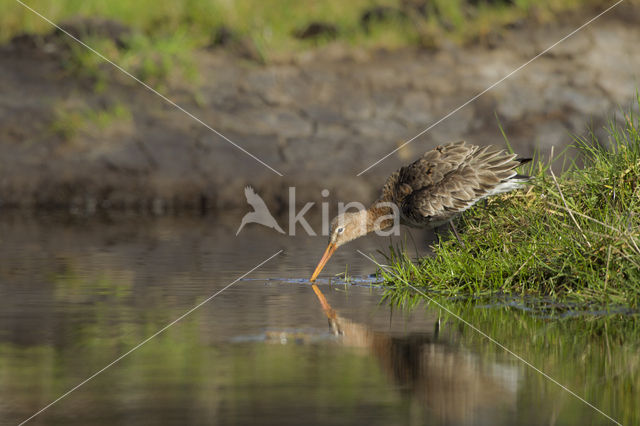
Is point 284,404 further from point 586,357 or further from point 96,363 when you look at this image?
point 586,357

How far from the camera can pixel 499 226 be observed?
9.91 meters

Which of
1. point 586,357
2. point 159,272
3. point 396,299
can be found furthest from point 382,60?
point 586,357

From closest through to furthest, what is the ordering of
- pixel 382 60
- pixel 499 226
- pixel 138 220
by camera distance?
pixel 499 226
pixel 138 220
pixel 382 60

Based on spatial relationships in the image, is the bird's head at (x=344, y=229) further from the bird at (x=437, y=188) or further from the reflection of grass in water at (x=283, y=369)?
the reflection of grass in water at (x=283, y=369)

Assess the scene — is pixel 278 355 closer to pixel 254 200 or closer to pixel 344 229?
pixel 344 229

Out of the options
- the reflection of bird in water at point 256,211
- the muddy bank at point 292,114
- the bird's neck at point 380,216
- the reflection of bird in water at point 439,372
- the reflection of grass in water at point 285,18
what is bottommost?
the reflection of bird in water at point 439,372

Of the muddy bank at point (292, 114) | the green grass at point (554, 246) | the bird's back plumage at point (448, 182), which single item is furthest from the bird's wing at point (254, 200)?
the green grass at point (554, 246)

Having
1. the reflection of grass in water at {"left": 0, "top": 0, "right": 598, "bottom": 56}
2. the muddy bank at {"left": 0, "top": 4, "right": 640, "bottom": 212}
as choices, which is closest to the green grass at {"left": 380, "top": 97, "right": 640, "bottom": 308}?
the muddy bank at {"left": 0, "top": 4, "right": 640, "bottom": 212}

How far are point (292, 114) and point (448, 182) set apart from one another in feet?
26.6

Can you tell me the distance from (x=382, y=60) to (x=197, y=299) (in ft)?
35.7

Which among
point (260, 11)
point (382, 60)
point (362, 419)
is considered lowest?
point (362, 419)

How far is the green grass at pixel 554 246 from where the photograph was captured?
8.27 m

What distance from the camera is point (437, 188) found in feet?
33.3

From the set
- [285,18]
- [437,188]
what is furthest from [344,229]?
[285,18]
